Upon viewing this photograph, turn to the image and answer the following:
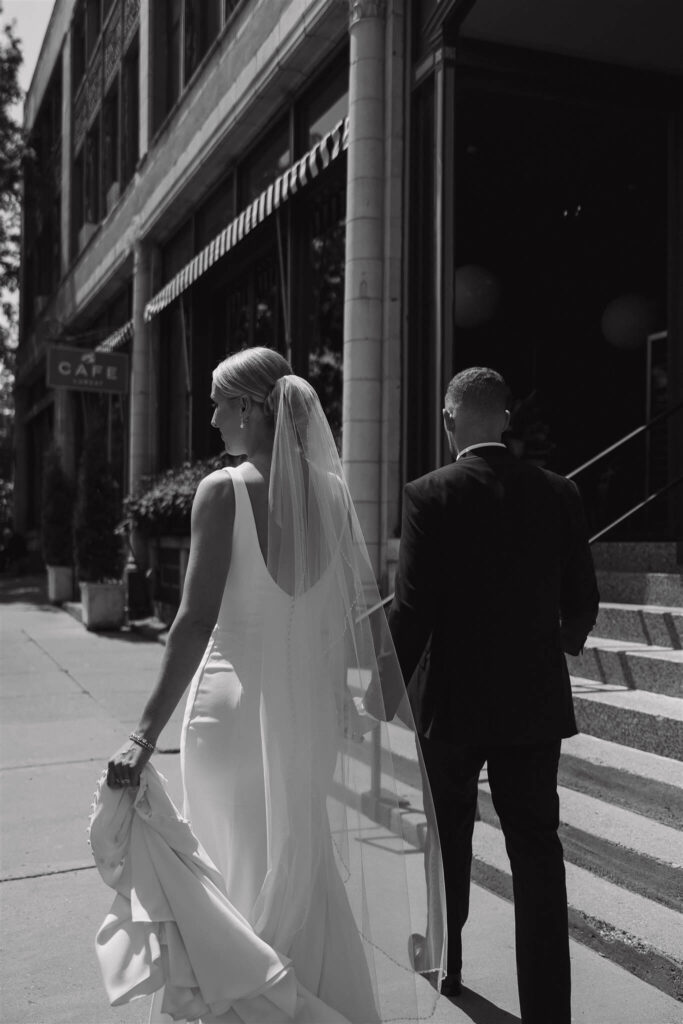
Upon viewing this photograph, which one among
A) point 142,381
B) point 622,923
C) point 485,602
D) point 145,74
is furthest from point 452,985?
point 145,74

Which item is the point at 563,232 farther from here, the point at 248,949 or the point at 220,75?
the point at 248,949

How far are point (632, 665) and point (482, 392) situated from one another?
3.02 metres

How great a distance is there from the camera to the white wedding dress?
8.55ft

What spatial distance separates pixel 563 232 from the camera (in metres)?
11.4

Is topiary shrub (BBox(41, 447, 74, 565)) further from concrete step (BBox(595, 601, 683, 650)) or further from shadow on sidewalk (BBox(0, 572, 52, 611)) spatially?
concrete step (BBox(595, 601, 683, 650))

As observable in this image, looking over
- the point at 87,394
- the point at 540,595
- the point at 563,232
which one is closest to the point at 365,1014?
the point at 540,595

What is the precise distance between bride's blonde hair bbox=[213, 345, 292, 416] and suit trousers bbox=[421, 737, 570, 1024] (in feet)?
3.91

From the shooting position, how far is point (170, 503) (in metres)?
13.3

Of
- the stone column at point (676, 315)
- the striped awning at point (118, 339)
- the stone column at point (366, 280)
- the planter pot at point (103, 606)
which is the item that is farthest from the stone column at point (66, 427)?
the stone column at point (676, 315)

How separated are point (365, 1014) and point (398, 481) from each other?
622cm

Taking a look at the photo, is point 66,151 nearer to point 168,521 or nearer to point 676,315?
point 168,521

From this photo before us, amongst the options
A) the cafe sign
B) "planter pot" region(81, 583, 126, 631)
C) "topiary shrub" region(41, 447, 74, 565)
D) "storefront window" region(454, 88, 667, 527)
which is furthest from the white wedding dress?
"topiary shrub" region(41, 447, 74, 565)

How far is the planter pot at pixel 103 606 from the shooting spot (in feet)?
46.0

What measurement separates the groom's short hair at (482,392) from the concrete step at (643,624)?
3.25m
